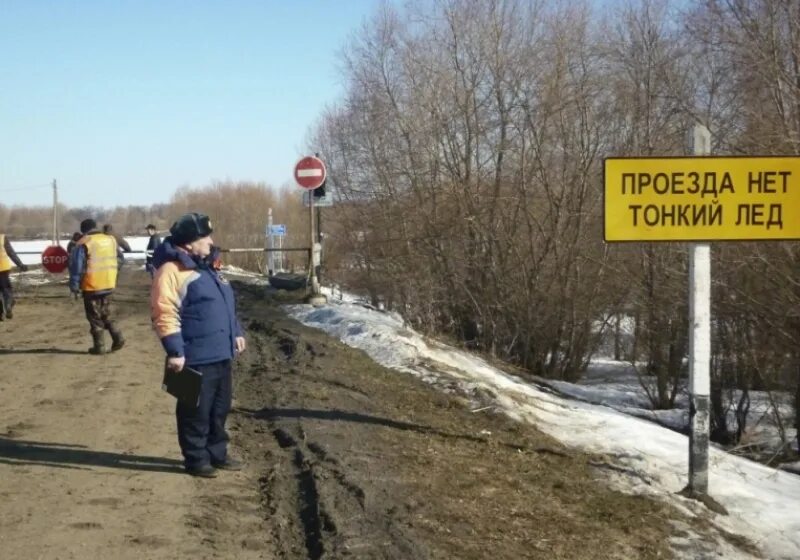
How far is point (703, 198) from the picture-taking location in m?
6.77

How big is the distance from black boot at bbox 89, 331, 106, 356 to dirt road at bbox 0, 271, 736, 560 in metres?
1.30

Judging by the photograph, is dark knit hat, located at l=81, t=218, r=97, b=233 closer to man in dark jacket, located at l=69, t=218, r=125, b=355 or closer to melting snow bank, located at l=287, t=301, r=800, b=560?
man in dark jacket, located at l=69, t=218, r=125, b=355

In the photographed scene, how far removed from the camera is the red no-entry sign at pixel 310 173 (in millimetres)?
16641

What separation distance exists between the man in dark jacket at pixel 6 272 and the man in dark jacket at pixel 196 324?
33.8 feet

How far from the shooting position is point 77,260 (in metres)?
11.5

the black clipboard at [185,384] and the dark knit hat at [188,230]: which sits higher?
the dark knit hat at [188,230]

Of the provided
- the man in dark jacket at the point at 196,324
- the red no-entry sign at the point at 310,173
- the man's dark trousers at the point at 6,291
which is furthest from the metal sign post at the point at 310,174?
the man in dark jacket at the point at 196,324

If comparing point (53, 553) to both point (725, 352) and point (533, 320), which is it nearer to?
point (725, 352)

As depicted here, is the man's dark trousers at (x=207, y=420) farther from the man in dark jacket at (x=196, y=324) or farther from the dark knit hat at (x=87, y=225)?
the dark knit hat at (x=87, y=225)

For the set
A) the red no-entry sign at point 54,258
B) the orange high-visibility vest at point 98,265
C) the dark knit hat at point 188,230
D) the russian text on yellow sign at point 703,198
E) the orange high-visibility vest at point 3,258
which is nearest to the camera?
the dark knit hat at point 188,230

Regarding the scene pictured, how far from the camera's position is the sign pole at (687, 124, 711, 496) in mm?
6820

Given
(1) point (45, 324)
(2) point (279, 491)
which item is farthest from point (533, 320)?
(2) point (279, 491)

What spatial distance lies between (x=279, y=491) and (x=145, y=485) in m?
0.91

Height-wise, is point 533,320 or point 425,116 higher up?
point 425,116
